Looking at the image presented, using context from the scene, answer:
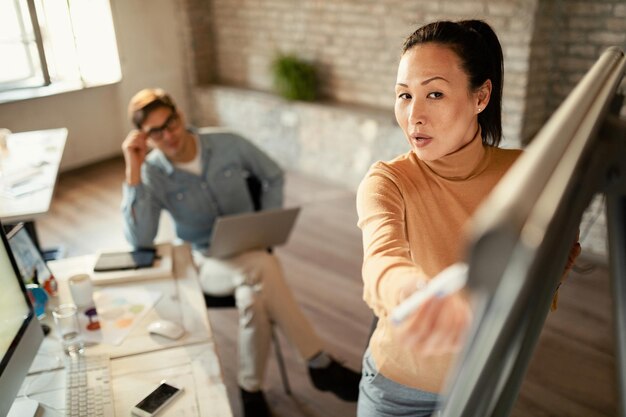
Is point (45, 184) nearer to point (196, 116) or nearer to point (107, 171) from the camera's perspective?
point (107, 171)

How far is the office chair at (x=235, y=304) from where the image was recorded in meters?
2.39

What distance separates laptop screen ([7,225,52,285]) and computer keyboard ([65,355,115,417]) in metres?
0.35

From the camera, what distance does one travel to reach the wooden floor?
2.44 m

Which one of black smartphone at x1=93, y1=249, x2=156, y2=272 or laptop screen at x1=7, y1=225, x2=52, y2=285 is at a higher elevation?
laptop screen at x1=7, y1=225, x2=52, y2=285

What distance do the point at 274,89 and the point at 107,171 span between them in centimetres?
167

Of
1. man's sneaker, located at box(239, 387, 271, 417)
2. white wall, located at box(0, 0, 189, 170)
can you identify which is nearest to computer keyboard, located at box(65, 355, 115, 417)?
man's sneaker, located at box(239, 387, 271, 417)

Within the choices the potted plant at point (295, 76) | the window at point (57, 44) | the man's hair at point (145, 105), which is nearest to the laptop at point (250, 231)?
the man's hair at point (145, 105)

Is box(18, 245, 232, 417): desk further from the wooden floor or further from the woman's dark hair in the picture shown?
the woman's dark hair

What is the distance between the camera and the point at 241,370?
7.52 ft

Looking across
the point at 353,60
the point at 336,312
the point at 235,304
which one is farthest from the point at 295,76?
the point at 235,304

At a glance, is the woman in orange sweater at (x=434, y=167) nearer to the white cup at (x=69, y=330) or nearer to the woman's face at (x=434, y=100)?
the woman's face at (x=434, y=100)

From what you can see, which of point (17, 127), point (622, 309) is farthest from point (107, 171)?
point (622, 309)

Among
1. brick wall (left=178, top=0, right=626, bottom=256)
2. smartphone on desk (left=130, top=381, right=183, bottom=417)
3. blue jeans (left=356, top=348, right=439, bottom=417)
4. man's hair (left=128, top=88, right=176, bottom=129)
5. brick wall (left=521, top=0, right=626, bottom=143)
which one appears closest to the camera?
blue jeans (left=356, top=348, right=439, bottom=417)

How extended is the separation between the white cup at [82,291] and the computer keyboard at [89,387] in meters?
0.22
